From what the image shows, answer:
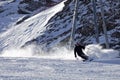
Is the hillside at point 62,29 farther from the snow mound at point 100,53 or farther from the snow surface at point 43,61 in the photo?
the snow mound at point 100,53

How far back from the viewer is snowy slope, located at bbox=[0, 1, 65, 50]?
46.2 metres

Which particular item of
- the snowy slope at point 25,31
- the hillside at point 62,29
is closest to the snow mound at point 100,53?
the hillside at point 62,29

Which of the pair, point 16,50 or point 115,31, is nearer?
point 115,31

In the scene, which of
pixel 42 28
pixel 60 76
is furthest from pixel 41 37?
pixel 60 76

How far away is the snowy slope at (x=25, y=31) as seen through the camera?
1818 inches

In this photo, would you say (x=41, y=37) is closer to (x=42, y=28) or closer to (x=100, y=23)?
(x=42, y=28)

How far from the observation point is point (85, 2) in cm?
4603

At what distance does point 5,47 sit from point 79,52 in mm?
23403

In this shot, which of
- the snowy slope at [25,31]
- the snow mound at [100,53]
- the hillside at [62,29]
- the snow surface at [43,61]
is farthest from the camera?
the snowy slope at [25,31]

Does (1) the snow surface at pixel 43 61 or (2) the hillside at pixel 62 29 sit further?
(2) the hillside at pixel 62 29

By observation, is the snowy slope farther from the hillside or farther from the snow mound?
the snow mound

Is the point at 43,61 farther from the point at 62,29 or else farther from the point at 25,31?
the point at 25,31

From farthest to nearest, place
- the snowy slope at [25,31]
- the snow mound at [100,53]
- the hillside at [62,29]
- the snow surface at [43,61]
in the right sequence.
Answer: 1. the snowy slope at [25,31]
2. the hillside at [62,29]
3. the snow mound at [100,53]
4. the snow surface at [43,61]

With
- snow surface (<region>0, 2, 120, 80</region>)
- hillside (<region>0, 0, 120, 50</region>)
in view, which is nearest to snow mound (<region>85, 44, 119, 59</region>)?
snow surface (<region>0, 2, 120, 80</region>)
